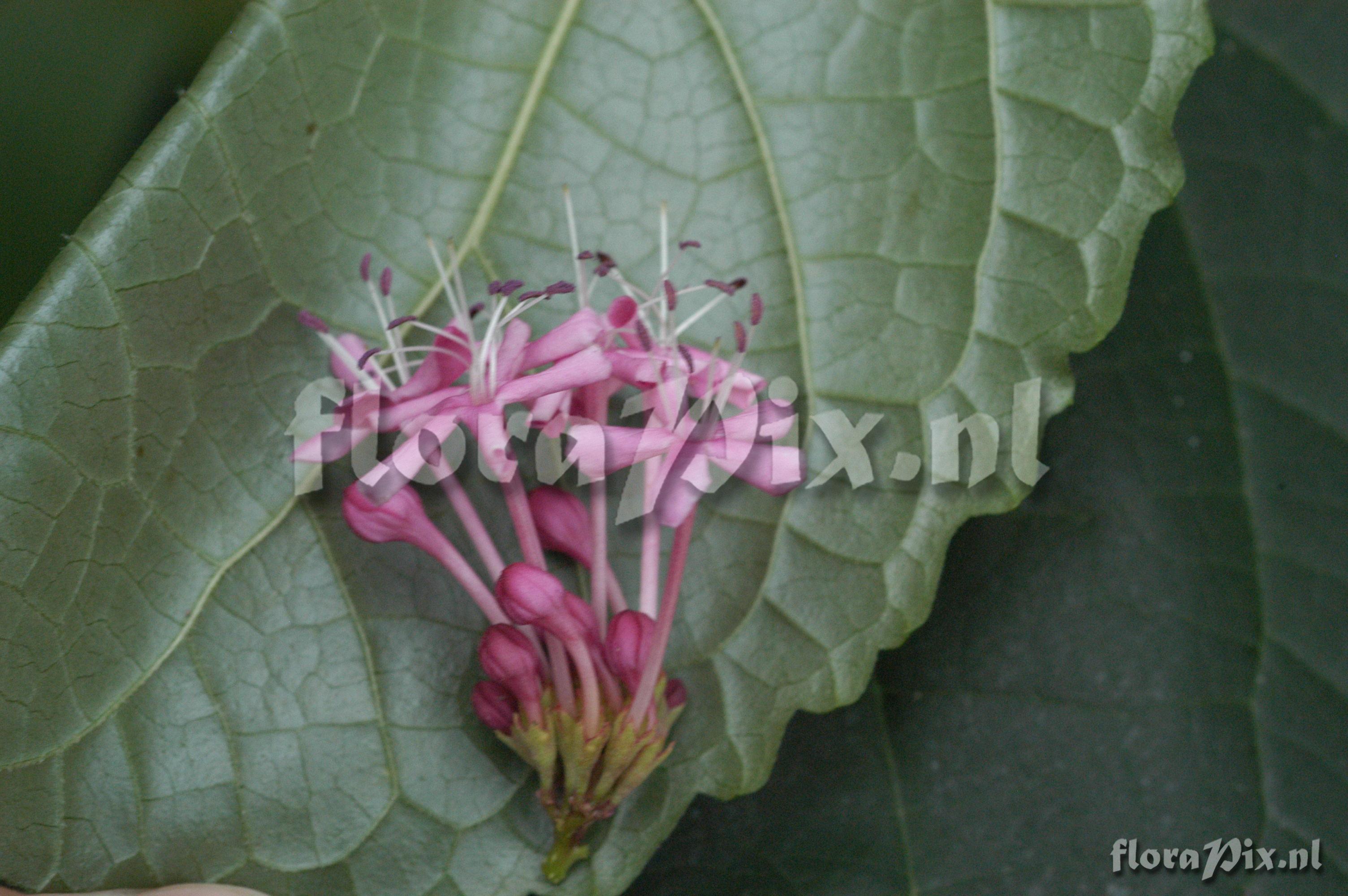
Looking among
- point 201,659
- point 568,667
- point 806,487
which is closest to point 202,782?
point 201,659

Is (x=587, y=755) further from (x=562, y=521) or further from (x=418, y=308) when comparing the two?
(x=418, y=308)

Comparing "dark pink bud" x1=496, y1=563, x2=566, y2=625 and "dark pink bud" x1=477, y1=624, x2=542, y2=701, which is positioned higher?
"dark pink bud" x1=496, y1=563, x2=566, y2=625

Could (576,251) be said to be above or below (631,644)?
above

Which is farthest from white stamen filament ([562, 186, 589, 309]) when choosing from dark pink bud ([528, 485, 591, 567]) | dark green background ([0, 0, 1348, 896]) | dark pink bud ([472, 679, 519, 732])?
dark green background ([0, 0, 1348, 896])

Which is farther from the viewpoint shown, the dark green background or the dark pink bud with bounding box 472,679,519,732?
the dark green background

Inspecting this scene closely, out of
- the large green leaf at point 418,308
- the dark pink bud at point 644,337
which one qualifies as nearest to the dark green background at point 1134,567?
the large green leaf at point 418,308

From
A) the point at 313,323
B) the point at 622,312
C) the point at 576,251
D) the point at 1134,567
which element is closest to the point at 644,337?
the point at 622,312

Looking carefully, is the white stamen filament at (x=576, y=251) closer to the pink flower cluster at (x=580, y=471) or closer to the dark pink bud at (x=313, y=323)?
the pink flower cluster at (x=580, y=471)

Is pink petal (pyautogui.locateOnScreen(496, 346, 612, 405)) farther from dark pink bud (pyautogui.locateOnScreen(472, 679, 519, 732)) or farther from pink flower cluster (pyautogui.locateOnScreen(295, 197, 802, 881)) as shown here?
dark pink bud (pyautogui.locateOnScreen(472, 679, 519, 732))
